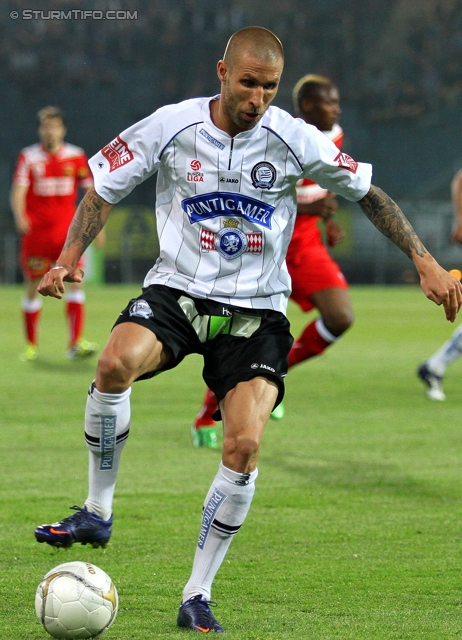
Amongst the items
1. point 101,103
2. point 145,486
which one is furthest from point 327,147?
point 101,103

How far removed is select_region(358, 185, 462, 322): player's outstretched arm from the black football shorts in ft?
1.82

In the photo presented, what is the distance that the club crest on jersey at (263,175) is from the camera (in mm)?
3828

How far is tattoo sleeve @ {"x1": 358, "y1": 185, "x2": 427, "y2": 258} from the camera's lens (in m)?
3.92

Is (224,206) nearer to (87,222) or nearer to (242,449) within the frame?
(87,222)

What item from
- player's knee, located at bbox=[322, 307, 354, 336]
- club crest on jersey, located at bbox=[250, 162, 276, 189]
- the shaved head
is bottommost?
player's knee, located at bbox=[322, 307, 354, 336]

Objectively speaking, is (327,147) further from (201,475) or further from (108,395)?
(201,475)

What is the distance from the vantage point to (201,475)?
19.4 feet

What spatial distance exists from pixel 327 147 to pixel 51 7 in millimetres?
28082

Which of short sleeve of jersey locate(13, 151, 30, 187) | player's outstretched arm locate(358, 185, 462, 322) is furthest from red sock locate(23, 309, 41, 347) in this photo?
player's outstretched arm locate(358, 185, 462, 322)

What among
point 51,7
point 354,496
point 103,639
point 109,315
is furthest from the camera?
point 51,7

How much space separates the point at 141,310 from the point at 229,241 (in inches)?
16.5

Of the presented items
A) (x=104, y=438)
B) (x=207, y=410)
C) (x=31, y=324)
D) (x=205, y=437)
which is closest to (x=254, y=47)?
(x=104, y=438)

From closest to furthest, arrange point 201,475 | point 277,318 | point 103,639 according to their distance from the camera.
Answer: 1. point 103,639
2. point 277,318
3. point 201,475

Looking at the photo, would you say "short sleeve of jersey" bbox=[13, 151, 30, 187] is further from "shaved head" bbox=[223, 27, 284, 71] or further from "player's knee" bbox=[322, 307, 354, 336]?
"shaved head" bbox=[223, 27, 284, 71]
